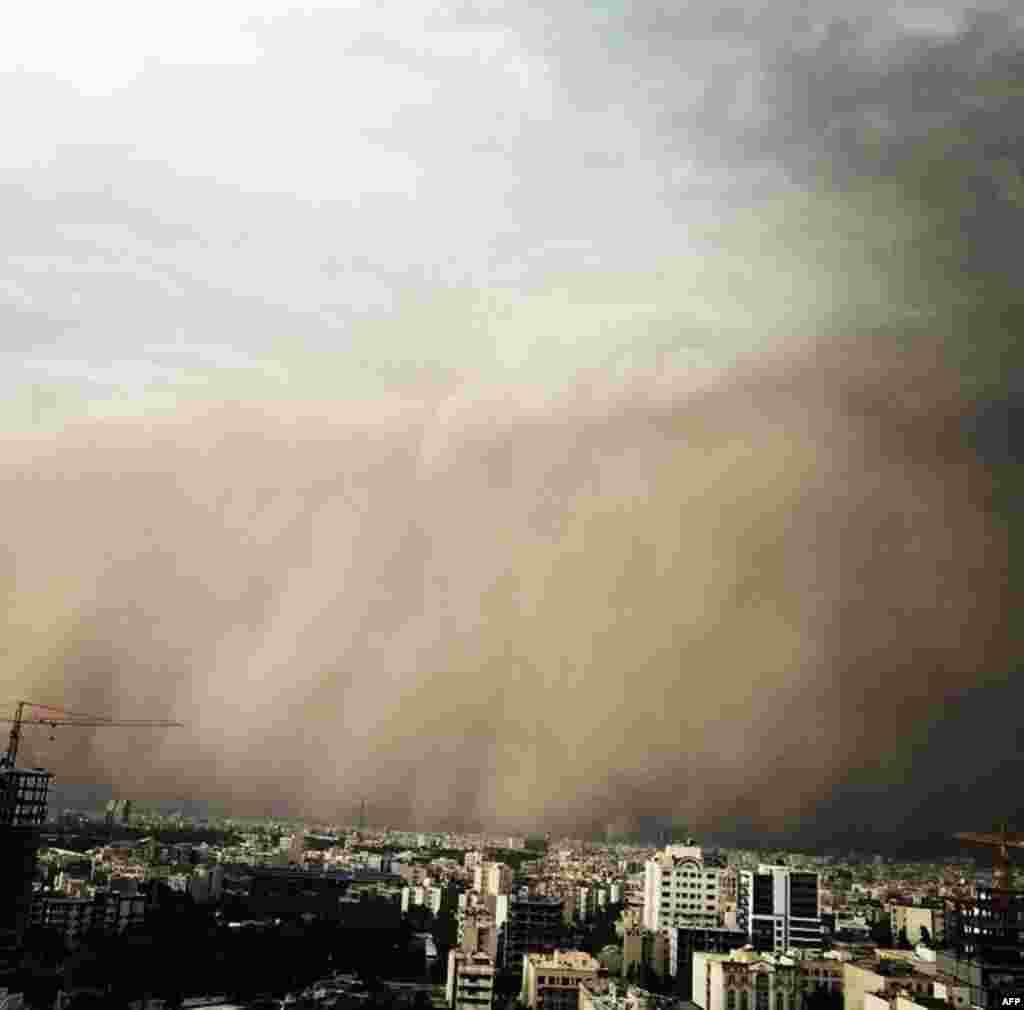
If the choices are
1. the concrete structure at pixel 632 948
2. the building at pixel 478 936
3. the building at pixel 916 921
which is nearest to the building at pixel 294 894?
the building at pixel 478 936

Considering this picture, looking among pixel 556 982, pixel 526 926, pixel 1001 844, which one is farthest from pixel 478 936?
pixel 1001 844

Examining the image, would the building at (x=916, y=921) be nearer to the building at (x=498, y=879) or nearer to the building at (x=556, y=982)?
the building at (x=498, y=879)

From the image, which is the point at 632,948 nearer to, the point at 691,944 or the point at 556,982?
the point at 691,944

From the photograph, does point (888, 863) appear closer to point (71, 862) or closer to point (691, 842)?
point (691, 842)

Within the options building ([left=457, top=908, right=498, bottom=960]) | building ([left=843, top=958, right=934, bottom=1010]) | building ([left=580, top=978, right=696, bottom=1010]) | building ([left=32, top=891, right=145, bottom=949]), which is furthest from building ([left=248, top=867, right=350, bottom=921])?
building ([left=843, top=958, right=934, bottom=1010])

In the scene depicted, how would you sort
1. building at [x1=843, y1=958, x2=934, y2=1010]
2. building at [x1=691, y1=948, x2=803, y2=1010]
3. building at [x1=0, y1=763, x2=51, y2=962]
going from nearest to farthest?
1. building at [x1=843, y1=958, x2=934, y2=1010]
2. building at [x1=691, y1=948, x2=803, y2=1010]
3. building at [x1=0, y1=763, x2=51, y2=962]

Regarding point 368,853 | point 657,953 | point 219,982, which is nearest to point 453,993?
point 219,982

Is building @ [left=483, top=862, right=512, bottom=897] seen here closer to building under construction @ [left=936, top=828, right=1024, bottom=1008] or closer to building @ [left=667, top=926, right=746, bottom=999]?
building @ [left=667, top=926, right=746, bottom=999]
